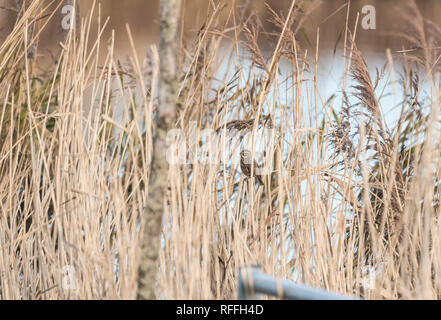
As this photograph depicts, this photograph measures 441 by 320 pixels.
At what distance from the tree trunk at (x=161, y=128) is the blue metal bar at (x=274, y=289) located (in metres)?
0.14

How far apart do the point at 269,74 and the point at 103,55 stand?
1407mm

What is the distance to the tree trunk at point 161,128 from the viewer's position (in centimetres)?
81

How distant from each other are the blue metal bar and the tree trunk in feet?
0.46

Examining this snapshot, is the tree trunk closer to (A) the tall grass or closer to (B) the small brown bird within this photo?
(A) the tall grass

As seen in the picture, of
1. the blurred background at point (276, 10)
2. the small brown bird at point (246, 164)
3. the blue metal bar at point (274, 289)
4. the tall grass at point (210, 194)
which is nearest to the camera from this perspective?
the blue metal bar at point (274, 289)

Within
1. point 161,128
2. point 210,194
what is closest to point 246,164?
point 210,194

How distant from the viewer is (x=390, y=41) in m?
2.56

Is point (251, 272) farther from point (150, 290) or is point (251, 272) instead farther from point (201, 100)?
point (201, 100)

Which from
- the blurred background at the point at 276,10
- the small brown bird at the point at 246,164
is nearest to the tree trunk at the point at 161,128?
the small brown bird at the point at 246,164

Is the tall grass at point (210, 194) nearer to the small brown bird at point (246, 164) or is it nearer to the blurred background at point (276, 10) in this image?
the small brown bird at point (246, 164)

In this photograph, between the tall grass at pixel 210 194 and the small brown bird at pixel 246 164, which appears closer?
the tall grass at pixel 210 194

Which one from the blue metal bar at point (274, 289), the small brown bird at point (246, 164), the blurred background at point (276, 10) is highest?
the blurred background at point (276, 10)

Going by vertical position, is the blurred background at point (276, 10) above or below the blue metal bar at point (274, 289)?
above

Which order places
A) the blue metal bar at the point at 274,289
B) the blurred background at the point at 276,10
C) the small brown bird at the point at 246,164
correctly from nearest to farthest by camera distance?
the blue metal bar at the point at 274,289, the small brown bird at the point at 246,164, the blurred background at the point at 276,10
